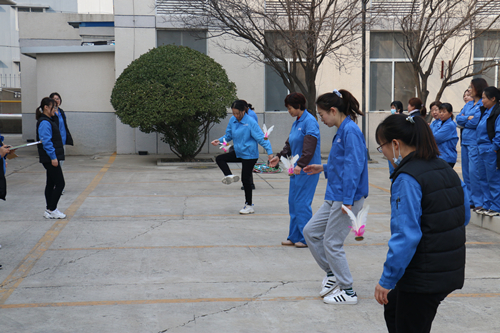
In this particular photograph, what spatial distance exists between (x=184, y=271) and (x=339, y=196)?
1953 mm

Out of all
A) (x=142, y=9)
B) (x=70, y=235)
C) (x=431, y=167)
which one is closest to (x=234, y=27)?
(x=142, y=9)

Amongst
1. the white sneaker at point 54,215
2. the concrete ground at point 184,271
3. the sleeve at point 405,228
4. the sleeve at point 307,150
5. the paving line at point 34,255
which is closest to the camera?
the sleeve at point 405,228

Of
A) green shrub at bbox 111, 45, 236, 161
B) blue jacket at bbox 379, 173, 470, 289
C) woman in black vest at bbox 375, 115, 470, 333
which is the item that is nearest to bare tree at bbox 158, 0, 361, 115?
green shrub at bbox 111, 45, 236, 161

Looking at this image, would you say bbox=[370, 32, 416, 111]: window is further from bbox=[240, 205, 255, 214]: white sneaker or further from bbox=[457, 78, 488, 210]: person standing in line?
bbox=[240, 205, 255, 214]: white sneaker

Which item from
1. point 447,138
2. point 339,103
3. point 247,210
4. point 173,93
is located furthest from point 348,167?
point 173,93

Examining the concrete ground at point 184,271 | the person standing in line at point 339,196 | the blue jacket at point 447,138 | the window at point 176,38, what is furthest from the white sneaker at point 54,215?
the window at point 176,38

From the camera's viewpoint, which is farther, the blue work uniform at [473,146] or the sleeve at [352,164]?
the blue work uniform at [473,146]

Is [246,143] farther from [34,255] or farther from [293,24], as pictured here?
[293,24]

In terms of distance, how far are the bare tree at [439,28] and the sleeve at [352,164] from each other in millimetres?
11495

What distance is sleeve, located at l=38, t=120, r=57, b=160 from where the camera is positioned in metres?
7.86

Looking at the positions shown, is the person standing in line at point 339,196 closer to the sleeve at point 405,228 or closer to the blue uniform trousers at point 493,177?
the sleeve at point 405,228

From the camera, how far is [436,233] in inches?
106

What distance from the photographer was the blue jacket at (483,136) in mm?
7436

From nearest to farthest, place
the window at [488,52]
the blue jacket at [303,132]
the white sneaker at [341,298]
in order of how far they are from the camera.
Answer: the white sneaker at [341,298], the blue jacket at [303,132], the window at [488,52]
